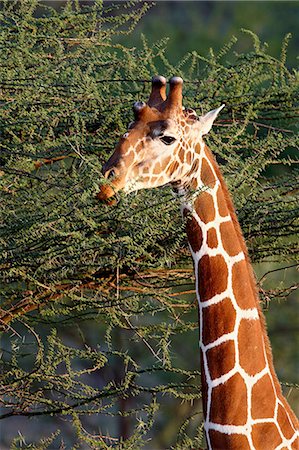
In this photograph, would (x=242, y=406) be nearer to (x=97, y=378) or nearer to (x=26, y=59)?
(x=26, y=59)

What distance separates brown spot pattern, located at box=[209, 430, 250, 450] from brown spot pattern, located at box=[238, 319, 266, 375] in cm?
20

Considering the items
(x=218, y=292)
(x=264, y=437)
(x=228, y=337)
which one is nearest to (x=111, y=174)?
(x=218, y=292)

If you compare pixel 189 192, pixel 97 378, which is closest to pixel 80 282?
pixel 189 192

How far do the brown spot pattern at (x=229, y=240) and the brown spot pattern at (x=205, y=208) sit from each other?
5 cm

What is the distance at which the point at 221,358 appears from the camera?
3.44 meters

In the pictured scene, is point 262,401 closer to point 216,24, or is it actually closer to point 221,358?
point 221,358

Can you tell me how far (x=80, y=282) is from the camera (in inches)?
179

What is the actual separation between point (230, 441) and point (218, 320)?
0.36 m

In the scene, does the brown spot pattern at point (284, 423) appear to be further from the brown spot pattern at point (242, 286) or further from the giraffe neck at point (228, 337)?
the brown spot pattern at point (242, 286)

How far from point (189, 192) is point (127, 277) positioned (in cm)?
121

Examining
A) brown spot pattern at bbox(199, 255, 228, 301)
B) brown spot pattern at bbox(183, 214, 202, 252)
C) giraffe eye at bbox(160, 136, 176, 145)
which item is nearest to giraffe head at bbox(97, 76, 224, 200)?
giraffe eye at bbox(160, 136, 176, 145)

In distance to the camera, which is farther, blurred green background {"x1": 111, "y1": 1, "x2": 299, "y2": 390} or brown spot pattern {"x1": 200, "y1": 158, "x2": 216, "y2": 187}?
blurred green background {"x1": 111, "y1": 1, "x2": 299, "y2": 390}

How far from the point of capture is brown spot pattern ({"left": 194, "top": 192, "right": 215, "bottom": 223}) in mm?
3482

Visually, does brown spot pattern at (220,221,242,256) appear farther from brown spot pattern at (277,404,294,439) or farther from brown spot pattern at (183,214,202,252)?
brown spot pattern at (277,404,294,439)
